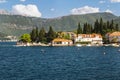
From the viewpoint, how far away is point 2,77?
54.8m

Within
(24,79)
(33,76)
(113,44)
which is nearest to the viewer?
(24,79)

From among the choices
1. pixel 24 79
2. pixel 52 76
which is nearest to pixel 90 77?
pixel 52 76

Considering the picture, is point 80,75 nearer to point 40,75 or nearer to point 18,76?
point 40,75

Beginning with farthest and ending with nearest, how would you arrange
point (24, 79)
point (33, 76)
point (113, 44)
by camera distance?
point (113, 44), point (33, 76), point (24, 79)

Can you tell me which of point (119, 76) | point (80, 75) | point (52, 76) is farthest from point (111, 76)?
point (52, 76)

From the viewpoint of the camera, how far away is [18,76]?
55938 millimetres

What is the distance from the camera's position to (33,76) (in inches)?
2208

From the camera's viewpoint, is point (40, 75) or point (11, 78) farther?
point (40, 75)

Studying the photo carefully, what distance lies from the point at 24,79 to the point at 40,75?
17.6 feet

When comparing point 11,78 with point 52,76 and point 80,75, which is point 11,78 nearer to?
point 52,76

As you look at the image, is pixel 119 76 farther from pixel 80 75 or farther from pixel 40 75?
pixel 40 75

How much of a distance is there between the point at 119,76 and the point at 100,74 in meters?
4.07

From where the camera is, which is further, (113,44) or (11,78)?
(113,44)

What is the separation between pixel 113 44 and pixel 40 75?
146 meters
